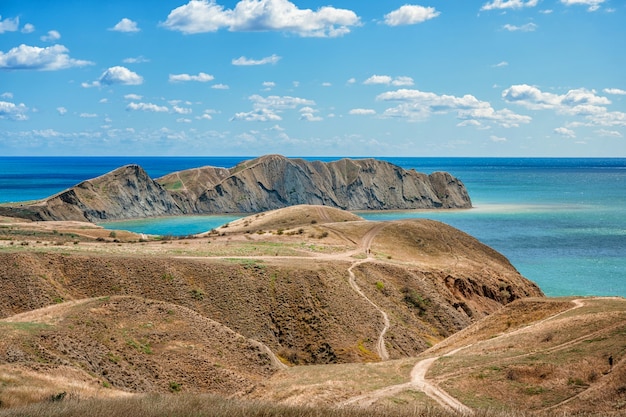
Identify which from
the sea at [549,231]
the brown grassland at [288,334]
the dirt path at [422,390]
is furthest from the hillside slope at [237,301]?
the sea at [549,231]

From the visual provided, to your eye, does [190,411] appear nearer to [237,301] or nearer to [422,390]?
[422,390]

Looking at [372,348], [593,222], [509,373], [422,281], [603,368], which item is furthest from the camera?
[593,222]

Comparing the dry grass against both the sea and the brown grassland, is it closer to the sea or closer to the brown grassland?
the brown grassland

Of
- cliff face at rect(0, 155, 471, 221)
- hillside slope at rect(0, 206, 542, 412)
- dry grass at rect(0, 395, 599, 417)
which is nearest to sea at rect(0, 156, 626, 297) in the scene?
cliff face at rect(0, 155, 471, 221)

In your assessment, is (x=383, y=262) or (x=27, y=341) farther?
(x=383, y=262)

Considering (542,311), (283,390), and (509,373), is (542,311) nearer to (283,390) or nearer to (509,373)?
(509,373)

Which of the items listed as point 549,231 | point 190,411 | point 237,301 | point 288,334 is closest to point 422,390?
point 190,411

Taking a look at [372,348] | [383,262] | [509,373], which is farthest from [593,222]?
[509,373]
